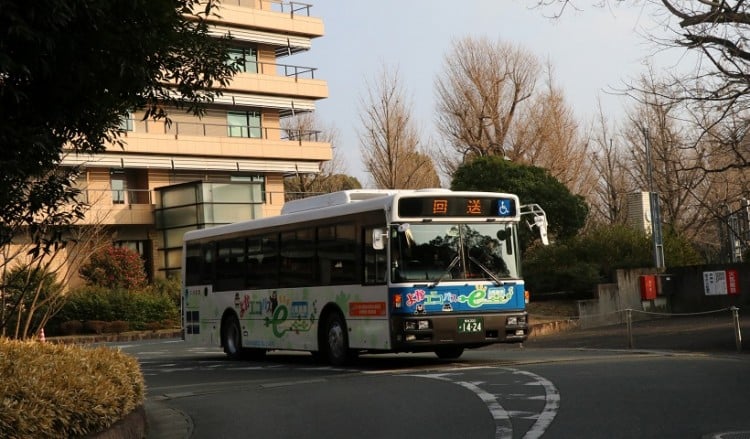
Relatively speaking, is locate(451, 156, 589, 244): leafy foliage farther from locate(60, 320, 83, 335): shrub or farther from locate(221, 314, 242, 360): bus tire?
locate(221, 314, 242, 360): bus tire

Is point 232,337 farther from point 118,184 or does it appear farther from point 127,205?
point 118,184

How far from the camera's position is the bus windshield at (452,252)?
1791cm

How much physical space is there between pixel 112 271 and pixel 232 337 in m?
22.5

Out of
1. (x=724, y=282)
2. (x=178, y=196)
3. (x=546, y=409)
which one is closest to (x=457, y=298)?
(x=546, y=409)

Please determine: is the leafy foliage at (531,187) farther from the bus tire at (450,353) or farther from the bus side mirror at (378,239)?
the bus side mirror at (378,239)

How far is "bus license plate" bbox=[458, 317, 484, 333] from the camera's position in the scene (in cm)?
1795

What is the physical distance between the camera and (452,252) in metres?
18.2

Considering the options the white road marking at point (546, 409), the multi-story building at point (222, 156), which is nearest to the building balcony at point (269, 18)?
the multi-story building at point (222, 156)

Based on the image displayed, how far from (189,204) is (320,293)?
31300mm

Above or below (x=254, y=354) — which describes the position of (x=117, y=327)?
above

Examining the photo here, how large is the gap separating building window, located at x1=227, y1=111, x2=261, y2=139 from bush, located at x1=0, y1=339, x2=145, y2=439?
1763 inches

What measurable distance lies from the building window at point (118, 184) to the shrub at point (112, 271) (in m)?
6.97

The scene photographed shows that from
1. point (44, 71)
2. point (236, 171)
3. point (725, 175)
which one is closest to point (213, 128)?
point (236, 171)

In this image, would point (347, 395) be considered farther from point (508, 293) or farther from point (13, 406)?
point (13, 406)
